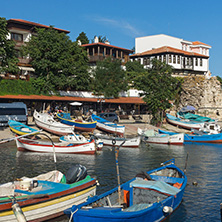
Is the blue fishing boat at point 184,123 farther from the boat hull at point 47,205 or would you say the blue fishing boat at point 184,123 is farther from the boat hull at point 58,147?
the boat hull at point 47,205

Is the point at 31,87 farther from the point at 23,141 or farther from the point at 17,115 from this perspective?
the point at 23,141

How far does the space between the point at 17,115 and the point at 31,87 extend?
12384 mm

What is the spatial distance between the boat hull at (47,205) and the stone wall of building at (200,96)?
69787mm

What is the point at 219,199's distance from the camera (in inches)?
788

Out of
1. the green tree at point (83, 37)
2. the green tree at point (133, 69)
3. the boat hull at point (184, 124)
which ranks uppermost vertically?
the green tree at point (83, 37)

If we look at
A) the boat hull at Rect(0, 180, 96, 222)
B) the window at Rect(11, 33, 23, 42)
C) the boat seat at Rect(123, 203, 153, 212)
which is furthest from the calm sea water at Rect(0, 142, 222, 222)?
the window at Rect(11, 33, 23, 42)

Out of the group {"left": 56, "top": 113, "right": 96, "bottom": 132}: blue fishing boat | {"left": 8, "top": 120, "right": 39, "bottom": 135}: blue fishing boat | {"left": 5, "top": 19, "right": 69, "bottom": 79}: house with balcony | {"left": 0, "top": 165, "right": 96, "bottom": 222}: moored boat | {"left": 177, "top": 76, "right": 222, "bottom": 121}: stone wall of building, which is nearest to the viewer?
{"left": 0, "top": 165, "right": 96, "bottom": 222}: moored boat

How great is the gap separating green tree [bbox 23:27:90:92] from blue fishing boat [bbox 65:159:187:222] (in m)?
44.1

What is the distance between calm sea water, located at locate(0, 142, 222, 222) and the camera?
18.5 metres

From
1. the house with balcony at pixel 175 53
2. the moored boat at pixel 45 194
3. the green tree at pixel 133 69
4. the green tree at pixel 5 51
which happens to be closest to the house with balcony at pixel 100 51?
the green tree at pixel 133 69

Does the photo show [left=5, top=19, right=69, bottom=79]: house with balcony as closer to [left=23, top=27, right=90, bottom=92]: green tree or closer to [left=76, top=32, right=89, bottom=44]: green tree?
[left=23, top=27, right=90, bottom=92]: green tree

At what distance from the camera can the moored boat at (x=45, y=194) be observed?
13805 mm

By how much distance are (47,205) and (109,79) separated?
176ft

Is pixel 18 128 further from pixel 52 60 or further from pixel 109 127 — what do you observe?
pixel 52 60
